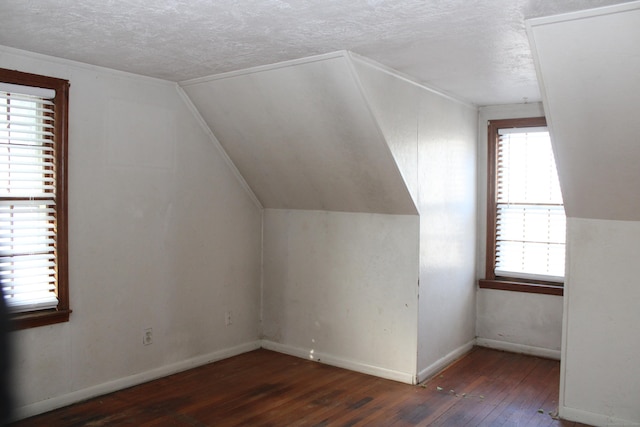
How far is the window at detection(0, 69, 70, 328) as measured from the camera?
3.43 metres

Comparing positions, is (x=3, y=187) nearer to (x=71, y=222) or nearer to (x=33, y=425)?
(x=71, y=222)

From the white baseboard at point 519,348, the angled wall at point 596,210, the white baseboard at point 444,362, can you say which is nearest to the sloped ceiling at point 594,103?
the angled wall at point 596,210

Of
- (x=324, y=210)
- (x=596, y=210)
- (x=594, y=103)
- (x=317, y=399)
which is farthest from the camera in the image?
(x=324, y=210)

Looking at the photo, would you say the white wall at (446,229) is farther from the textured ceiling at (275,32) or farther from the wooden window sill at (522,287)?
the textured ceiling at (275,32)

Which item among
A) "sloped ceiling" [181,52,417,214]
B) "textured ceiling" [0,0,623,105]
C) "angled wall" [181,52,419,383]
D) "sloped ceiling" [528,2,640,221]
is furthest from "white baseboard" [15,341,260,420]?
"sloped ceiling" [528,2,640,221]

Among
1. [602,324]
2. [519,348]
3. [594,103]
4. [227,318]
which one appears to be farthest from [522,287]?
[227,318]

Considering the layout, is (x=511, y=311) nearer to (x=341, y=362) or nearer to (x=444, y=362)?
(x=444, y=362)

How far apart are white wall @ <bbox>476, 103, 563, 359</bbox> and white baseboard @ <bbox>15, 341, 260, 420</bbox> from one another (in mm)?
2396

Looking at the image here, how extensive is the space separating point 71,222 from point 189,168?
1.11 m

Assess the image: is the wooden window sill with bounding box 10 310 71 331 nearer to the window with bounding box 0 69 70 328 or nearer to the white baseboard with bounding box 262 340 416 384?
the window with bounding box 0 69 70 328

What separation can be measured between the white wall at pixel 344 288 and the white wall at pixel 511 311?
146cm

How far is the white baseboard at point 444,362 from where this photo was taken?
4391mm

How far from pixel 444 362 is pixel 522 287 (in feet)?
3.82

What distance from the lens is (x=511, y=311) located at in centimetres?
527
